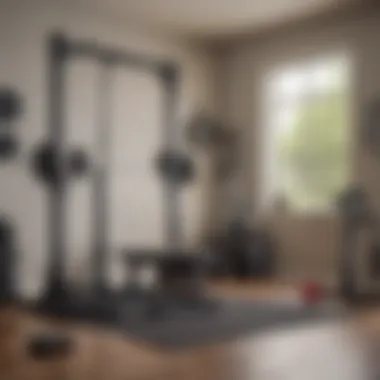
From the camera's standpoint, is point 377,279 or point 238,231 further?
point 238,231

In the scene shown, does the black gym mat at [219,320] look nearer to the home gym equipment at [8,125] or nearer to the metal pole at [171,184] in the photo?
the metal pole at [171,184]

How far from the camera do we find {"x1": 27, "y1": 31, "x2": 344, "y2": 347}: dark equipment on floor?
125cm

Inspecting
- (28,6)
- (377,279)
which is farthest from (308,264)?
(28,6)

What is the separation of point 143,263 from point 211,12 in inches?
22.4

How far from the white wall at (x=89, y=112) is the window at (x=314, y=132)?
0.61 feet

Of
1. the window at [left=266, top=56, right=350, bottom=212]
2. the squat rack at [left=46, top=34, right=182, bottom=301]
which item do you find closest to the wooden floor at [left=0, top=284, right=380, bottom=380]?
the squat rack at [left=46, top=34, right=182, bottom=301]

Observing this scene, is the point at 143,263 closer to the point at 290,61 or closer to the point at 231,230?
the point at 290,61

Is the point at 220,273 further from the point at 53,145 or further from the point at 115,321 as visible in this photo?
the point at 53,145

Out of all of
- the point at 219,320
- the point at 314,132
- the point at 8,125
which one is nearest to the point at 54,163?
the point at 8,125

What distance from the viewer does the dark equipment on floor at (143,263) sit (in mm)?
1250

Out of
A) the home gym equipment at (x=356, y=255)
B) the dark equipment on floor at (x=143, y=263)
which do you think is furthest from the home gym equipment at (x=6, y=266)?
the home gym equipment at (x=356, y=255)

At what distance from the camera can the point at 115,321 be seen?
1.59m

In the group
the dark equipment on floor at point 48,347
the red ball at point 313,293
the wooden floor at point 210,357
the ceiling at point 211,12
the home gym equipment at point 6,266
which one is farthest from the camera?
the red ball at point 313,293

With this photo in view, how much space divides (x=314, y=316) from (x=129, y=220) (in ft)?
2.37
